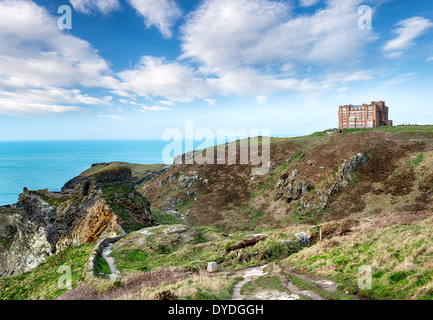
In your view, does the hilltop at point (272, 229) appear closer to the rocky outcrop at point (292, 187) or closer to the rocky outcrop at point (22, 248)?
the rocky outcrop at point (292, 187)

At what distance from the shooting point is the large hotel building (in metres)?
109

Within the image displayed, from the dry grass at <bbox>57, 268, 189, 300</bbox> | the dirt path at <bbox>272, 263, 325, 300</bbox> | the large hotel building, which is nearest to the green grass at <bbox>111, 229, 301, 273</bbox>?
the dry grass at <bbox>57, 268, 189, 300</bbox>

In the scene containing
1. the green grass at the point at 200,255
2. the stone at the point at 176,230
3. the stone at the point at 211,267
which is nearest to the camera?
the stone at the point at 211,267

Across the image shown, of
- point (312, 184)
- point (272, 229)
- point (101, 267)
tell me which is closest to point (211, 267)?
point (101, 267)

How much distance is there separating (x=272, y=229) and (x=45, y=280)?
31.9 metres

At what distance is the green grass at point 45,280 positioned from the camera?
54.4 feet

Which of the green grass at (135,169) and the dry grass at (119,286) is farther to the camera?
the green grass at (135,169)

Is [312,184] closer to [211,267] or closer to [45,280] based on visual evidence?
[211,267]

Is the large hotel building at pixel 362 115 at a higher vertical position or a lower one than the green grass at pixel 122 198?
higher

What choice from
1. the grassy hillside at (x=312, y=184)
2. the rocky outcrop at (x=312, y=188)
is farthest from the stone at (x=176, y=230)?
the rocky outcrop at (x=312, y=188)

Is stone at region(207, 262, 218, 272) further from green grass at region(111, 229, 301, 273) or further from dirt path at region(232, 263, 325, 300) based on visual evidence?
dirt path at region(232, 263, 325, 300)

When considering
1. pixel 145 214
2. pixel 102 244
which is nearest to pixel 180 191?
pixel 145 214

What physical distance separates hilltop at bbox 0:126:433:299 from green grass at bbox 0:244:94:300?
0.16 metres

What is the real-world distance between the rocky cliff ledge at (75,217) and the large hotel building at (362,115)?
4381 inches
